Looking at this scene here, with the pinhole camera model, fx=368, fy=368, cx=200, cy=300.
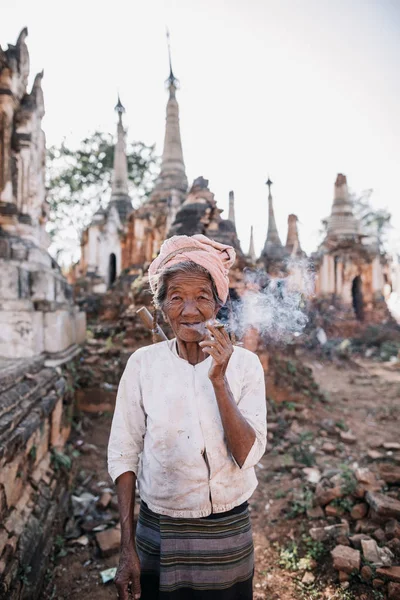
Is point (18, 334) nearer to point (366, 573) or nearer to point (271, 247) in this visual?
point (366, 573)

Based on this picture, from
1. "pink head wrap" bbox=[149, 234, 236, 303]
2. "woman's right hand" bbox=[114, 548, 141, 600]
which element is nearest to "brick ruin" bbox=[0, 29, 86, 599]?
"woman's right hand" bbox=[114, 548, 141, 600]

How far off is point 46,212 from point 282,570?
4985mm

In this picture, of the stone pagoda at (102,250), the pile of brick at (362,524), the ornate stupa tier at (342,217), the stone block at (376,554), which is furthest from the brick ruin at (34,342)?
the ornate stupa tier at (342,217)

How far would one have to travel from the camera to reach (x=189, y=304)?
158 centimetres

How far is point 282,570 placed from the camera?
9.52 feet

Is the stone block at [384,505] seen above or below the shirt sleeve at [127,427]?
below

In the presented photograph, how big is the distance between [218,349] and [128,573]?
→ 0.96 m

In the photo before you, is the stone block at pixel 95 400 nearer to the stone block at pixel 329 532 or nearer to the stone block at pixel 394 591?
the stone block at pixel 329 532

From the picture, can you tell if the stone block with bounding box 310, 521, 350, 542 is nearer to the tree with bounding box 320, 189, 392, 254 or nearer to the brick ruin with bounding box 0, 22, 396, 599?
the brick ruin with bounding box 0, 22, 396, 599

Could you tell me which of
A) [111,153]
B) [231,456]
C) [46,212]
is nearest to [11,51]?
[46,212]

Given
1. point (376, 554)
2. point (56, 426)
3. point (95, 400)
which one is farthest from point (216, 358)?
point (95, 400)

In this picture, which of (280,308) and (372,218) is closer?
(280,308)

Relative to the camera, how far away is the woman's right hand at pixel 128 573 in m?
1.43

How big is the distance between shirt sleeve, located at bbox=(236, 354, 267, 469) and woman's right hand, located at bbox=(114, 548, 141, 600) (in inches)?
22.3
